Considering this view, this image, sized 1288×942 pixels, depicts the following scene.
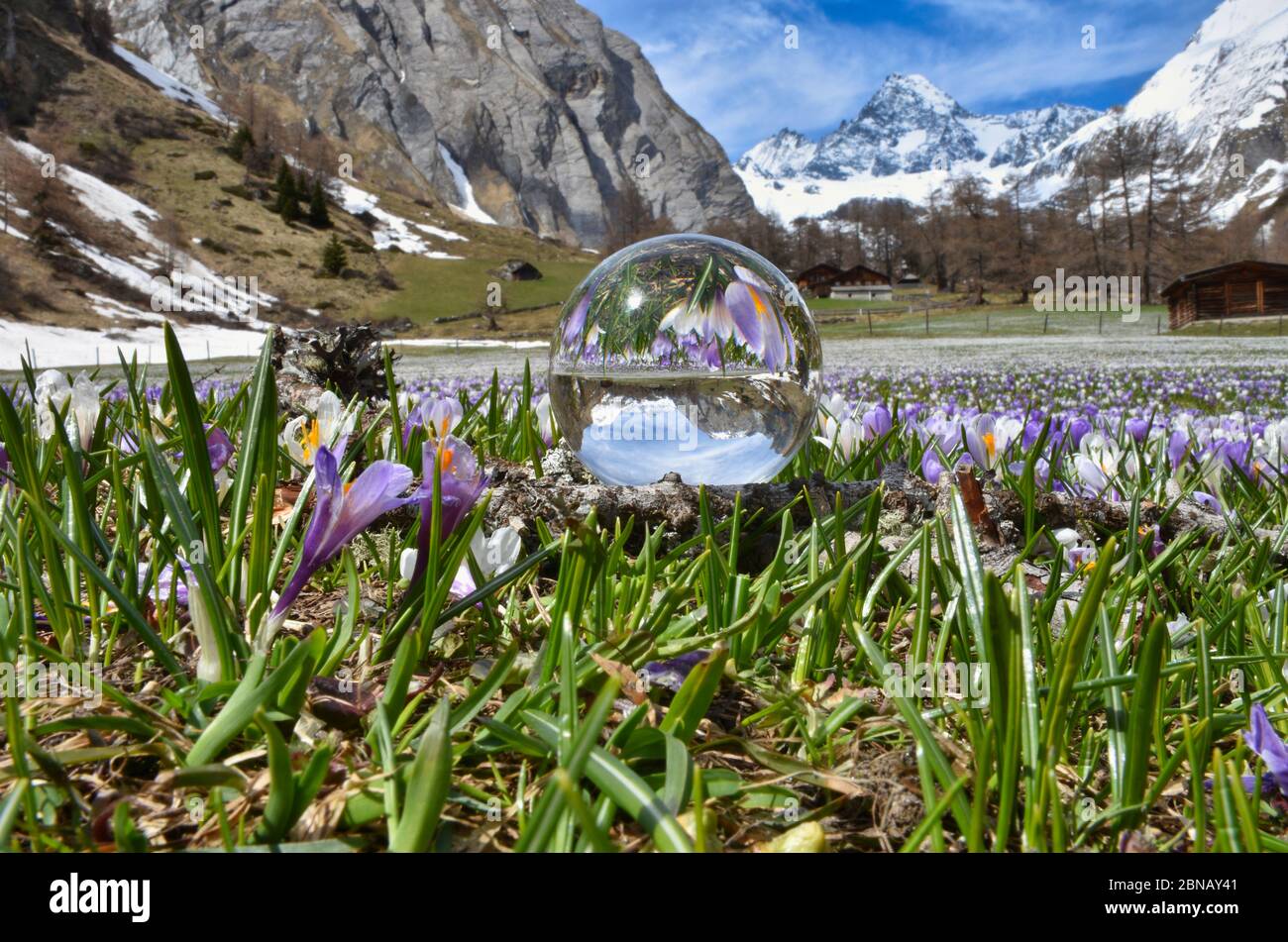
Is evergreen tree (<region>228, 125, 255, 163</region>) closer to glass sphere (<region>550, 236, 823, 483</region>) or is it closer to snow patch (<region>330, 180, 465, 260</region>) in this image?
snow patch (<region>330, 180, 465, 260</region>)

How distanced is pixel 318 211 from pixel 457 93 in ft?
312

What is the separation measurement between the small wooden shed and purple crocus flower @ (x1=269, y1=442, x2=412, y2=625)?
50938 mm

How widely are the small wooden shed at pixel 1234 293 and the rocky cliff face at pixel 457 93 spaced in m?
112

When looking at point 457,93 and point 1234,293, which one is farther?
point 457,93

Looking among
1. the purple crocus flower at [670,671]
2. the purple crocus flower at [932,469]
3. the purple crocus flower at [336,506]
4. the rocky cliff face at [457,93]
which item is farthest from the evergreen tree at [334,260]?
the purple crocus flower at [670,671]

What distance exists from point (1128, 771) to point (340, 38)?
18129 cm

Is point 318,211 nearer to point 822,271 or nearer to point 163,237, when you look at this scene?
point 163,237

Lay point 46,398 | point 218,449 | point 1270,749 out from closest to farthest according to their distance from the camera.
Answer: point 1270,749 → point 218,449 → point 46,398

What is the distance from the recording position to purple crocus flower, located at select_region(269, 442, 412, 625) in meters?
1.04

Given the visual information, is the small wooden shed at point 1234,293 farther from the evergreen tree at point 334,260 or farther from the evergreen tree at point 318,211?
the evergreen tree at point 318,211

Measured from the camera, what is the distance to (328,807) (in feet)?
2.48

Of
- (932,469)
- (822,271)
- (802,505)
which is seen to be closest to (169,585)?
(802,505)

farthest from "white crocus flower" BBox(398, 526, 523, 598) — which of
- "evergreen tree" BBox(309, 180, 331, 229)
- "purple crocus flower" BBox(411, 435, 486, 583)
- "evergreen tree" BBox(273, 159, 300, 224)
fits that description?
"evergreen tree" BBox(309, 180, 331, 229)

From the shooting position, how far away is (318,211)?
83625 millimetres
